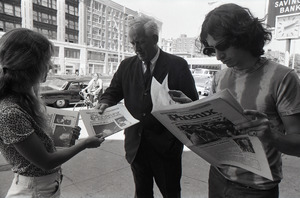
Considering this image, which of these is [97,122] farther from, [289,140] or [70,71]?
[70,71]

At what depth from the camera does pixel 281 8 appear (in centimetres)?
628

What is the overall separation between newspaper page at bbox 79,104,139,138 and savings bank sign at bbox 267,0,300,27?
227 inches

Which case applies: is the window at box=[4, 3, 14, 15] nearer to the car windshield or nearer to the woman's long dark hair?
the car windshield

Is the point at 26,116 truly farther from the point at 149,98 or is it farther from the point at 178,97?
the point at 149,98

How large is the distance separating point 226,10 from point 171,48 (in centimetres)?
10158

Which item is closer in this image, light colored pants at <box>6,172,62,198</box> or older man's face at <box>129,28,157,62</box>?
light colored pants at <box>6,172,62,198</box>

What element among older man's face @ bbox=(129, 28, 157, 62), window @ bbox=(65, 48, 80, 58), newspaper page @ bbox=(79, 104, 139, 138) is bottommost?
newspaper page @ bbox=(79, 104, 139, 138)

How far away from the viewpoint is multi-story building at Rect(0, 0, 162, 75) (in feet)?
114

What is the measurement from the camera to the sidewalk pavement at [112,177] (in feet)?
9.14

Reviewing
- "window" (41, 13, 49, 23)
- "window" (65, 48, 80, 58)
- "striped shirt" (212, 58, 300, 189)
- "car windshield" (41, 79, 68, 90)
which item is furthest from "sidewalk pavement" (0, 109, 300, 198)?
"window" (65, 48, 80, 58)

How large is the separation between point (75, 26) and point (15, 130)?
4754 cm

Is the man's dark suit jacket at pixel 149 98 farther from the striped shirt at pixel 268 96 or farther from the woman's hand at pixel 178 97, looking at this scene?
the striped shirt at pixel 268 96

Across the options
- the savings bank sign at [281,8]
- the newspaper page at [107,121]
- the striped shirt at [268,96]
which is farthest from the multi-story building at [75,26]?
the striped shirt at [268,96]

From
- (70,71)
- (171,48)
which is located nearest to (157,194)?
(70,71)
